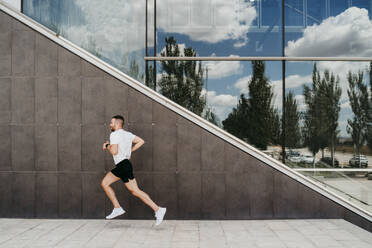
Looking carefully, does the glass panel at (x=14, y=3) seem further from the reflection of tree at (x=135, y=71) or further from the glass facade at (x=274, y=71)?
the reflection of tree at (x=135, y=71)

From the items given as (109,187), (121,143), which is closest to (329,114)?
(121,143)

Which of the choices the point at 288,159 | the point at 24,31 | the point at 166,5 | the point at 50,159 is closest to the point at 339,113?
the point at 288,159

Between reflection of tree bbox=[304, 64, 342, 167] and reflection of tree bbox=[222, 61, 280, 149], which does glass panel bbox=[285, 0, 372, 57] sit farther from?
reflection of tree bbox=[222, 61, 280, 149]

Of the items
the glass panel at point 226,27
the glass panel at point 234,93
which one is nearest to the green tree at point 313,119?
the glass panel at point 234,93

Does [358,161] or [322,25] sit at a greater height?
[322,25]

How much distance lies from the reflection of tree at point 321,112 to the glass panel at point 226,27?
4.10 ft

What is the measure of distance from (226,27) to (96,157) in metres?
4.32

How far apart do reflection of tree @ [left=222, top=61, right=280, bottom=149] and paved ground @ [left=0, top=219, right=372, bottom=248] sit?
6.22 ft

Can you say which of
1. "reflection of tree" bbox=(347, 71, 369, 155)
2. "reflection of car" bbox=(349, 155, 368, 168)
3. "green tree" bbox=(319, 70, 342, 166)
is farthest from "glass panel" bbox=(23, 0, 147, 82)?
"reflection of car" bbox=(349, 155, 368, 168)

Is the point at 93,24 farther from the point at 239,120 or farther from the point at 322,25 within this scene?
the point at 322,25

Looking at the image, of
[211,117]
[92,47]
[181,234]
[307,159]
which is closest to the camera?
[181,234]

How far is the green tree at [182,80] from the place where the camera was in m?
6.11

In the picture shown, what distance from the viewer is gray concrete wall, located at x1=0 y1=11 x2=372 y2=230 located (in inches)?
211

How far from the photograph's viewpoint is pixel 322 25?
6.54m
